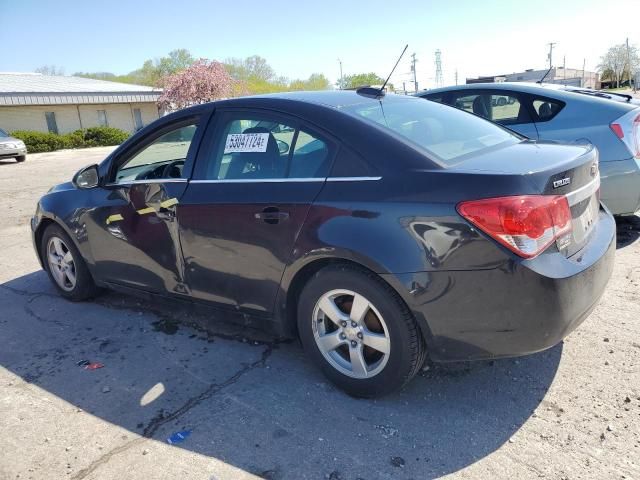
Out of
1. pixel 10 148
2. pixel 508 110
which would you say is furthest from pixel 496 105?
pixel 10 148

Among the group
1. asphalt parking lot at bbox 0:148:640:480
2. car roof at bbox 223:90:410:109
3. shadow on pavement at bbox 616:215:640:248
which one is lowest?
shadow on pavement at bbox 616:215:640:248

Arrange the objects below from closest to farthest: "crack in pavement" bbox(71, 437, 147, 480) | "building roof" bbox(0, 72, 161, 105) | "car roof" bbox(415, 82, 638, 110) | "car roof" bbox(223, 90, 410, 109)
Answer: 1. "crack in pavement" bbox(71, 437, 147, 480)
2. "car roof" bbox(223, 90, 410, 109)
3. "car roof" bbox(415, 82, 638, 110)
4. "building roof" bbox(0, 72, 161, 105)

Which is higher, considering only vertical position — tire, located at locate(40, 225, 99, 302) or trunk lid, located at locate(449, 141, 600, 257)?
trunk lid, located at locate(449, 141, 600, 257)

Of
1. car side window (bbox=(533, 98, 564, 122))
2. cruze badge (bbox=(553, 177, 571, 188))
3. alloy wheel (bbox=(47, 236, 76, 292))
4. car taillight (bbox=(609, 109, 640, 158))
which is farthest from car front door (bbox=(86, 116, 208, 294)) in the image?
car taillight (bbox=(609, 109, 640, 158))

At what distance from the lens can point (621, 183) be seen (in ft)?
16.0

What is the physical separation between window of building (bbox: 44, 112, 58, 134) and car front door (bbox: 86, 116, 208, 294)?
35203 millimetres

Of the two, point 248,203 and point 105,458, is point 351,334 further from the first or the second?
point 105,458

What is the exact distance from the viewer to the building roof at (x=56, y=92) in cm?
3152

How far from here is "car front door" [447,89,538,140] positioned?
560 centimetres

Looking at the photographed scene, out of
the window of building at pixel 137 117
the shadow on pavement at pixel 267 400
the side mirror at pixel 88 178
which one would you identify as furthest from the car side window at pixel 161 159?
the window of building at pixel 137 117

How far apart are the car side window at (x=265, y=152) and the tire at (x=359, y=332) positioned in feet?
2.04

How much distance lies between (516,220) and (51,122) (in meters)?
38.3

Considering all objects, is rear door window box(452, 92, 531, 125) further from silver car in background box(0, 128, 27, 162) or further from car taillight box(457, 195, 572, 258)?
silver car in background box(0, 128, 27, 162)

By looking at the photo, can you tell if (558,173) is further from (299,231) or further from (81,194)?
(81,194)
